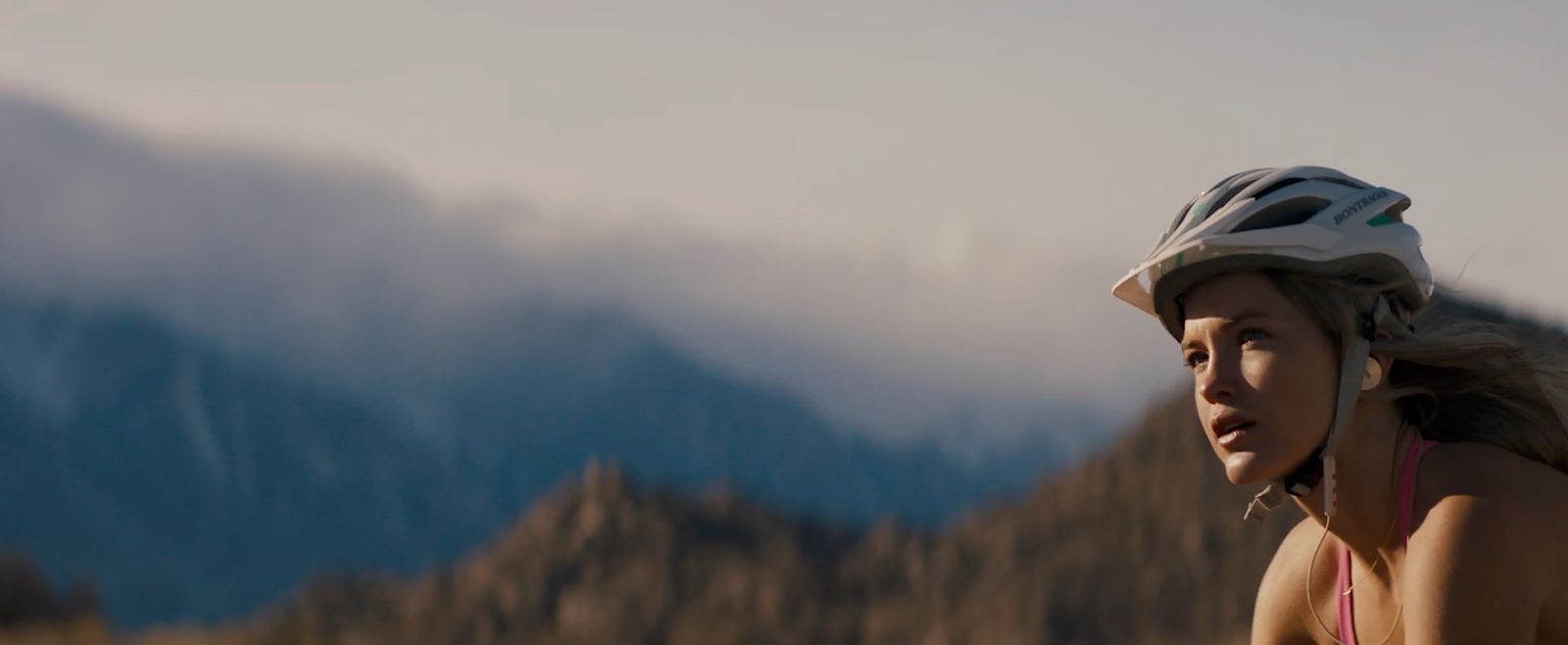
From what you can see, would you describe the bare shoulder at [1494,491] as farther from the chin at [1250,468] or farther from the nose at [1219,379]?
the nose at [1219,379]

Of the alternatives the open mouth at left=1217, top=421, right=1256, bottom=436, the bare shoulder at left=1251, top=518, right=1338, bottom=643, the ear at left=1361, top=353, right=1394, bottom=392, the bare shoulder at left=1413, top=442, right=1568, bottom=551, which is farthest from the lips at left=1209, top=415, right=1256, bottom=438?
the bare shoulder at left=1251, top=518, right=1338, bottom=643

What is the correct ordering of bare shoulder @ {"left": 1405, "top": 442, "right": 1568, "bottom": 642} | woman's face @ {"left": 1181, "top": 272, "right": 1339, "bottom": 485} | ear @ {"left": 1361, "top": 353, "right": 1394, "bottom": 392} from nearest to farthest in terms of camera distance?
bare shoulder @ {"left": 1405, "top": 442, "right": 1568, "bottom": 642}, woman's face @ {"left": 1181, "top": 272, "right": 1339, "bottom": 485}, ear @ {"left": 1361, "top": 353, "right": 1394, "bottom": 392}

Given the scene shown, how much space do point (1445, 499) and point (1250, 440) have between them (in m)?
0.48

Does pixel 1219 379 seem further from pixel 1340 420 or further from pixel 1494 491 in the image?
pixel 1494 491

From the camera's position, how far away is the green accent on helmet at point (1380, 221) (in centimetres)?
532

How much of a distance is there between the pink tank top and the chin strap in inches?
6.7

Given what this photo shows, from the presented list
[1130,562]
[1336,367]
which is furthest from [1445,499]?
[1130,562]

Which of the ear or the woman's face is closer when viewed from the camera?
the woman's face

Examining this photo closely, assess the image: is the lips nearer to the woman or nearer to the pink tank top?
the woman

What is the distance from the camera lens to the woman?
16.3 ft

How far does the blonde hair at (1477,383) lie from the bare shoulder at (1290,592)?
0.53 m

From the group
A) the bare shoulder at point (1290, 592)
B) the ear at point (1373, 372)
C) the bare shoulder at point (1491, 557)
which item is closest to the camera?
the bare shoulder at point (1491, 557)

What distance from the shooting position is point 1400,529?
5.31m

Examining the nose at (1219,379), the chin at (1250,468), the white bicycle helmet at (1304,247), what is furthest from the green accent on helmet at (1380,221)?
the chin at (1250,468)
